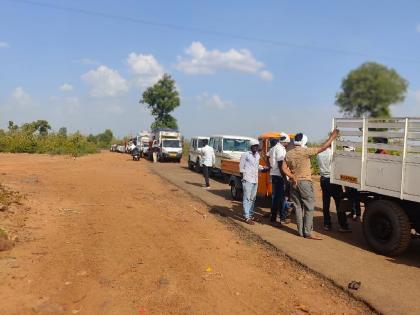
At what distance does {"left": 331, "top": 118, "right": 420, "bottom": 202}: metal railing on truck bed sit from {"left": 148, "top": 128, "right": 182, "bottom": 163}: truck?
2477cm

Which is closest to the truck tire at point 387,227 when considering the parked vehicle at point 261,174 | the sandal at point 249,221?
the sandal at point 249,221

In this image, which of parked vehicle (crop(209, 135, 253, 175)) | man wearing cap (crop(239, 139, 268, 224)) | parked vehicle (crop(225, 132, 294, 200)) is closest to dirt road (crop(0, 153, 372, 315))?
man wearing cap (crop(239, 139, 268, 224))

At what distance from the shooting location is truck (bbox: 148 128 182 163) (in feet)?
107

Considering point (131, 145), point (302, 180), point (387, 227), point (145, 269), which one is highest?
point (302, 180)

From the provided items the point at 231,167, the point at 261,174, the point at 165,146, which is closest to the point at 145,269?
the point at 261,174

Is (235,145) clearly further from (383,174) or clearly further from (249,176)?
(383,174)

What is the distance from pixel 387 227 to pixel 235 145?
40.7ft

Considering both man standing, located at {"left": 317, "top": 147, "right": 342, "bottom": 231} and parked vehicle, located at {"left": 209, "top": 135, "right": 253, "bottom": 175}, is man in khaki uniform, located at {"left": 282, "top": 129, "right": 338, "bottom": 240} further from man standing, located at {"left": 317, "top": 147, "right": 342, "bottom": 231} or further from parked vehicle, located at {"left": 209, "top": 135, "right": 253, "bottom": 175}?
parked vehicle, located at {"left": 209, "top": 135, "right": 253, "bottom": 175}

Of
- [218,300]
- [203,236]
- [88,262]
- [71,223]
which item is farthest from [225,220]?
[218,300]

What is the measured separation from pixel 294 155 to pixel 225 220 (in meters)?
2.65

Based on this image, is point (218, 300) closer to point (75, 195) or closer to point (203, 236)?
point (203, 236)

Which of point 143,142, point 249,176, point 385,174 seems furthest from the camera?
point 143,142

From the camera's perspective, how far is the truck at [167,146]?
32469 millimetres

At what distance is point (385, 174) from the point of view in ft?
22.8
